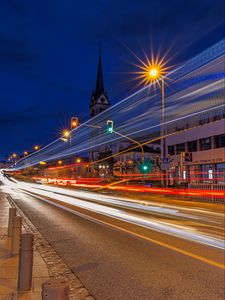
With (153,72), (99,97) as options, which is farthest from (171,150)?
(99,97)

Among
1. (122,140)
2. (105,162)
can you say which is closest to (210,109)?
(105,162)

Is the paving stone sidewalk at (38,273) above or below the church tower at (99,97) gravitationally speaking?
below

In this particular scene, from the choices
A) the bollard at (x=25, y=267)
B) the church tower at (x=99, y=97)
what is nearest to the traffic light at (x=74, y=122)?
the bollard at (x=25, y=267)

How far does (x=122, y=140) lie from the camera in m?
98.1

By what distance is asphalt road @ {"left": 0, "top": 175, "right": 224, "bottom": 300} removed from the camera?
17.8 ft

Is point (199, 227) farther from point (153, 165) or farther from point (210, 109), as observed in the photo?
point (153, 165)

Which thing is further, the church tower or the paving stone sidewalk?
the church tower

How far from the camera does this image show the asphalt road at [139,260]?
5418mm

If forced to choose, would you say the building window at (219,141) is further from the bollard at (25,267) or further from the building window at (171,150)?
the bollard at (25,267)

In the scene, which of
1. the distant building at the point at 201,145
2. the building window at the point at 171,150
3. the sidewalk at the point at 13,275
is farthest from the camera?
the building window at the point at 171,150

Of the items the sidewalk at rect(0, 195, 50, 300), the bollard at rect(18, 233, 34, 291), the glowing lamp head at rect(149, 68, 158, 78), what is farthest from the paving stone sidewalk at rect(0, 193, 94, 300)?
the glowing lamp head at rect(149, 68, 158, 78)

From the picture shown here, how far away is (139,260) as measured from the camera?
23.7 feet

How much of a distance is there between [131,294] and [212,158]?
122 ft

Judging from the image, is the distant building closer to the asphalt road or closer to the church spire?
the asphalt road
